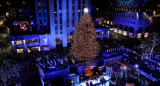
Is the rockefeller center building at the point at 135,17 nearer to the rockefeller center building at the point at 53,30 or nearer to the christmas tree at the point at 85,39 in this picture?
the rockefeller center building at the point at 53,30

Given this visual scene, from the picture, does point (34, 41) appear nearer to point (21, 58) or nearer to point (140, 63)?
point (21, 58)

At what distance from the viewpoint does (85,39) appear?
779 inches

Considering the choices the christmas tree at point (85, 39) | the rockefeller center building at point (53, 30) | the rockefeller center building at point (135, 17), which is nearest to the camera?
the christmas tree at point (85, 39)

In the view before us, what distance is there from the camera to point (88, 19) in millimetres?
19469

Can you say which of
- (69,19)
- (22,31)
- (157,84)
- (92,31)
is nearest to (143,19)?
(69,19)

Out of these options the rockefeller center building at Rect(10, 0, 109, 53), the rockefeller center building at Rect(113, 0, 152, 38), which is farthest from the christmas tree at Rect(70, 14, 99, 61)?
the rockefeller center building at Rect(113, 0, 152, 38)

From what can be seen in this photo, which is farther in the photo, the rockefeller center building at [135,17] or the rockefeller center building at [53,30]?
the rockefeller center building at [135,17]

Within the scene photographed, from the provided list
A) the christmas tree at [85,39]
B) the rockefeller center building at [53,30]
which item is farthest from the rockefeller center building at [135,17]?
the christmas tree at [85,39]

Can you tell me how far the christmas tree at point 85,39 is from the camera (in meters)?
19.5

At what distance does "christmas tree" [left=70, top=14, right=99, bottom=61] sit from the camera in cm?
1955

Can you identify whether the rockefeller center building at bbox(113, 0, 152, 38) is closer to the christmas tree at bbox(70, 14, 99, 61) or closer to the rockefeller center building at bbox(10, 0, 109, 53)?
the rockefeller center building at bbox(10, 0, 109, 53)

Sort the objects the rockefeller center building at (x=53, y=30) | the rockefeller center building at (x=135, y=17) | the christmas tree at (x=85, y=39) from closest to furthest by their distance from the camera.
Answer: the christmas tree at (x=85, y=39) → the rockefeller center building at (x=53, y=30) → the rockefeller center building at (x=135, y=17)

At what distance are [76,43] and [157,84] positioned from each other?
54.2 ft

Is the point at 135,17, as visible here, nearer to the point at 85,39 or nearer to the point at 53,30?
the point at 53,30
